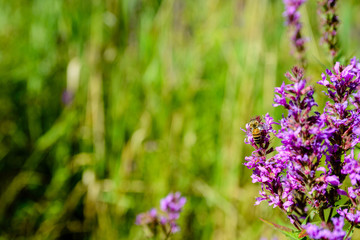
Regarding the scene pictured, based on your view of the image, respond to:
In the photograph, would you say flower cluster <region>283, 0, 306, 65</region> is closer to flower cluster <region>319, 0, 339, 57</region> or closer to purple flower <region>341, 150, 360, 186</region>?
flower cluster <region>319, 0, 339, 57</region>

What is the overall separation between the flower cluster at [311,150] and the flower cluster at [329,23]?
1.27ft

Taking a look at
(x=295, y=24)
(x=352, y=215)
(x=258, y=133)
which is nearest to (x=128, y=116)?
(x=295, y=24)

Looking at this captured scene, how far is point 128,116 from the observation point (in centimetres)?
224

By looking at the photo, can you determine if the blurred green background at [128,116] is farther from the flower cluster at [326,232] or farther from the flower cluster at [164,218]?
the flower cluster at [326,232]

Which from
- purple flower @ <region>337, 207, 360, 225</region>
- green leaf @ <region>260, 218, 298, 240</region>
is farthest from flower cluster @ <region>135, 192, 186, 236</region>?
purple flower @ <region>337, 207, 360, 225</region>

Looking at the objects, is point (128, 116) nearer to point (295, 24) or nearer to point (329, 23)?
point (295, 24)

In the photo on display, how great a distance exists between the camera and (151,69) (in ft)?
7.27

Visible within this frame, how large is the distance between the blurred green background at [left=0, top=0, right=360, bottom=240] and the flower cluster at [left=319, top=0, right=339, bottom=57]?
75 centimetres

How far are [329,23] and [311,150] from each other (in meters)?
0.59

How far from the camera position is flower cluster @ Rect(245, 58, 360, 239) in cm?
64

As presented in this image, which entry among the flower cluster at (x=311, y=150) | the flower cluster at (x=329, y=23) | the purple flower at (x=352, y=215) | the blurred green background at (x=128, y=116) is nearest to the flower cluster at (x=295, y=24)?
the flower cluster at (x=329, y=23)

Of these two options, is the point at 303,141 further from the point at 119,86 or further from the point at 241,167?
the point at 119,86

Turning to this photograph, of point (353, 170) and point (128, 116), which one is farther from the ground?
point (353, 170)

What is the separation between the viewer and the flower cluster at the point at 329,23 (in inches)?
42.1
